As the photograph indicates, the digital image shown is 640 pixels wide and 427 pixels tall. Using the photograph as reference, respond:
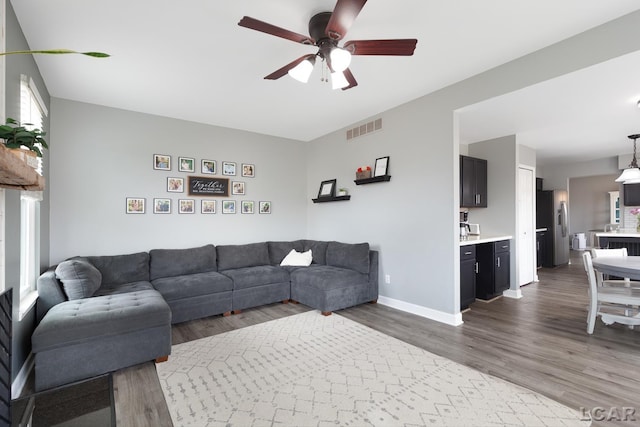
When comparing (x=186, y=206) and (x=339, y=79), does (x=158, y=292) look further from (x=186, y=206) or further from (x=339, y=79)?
(x=339, y=79)

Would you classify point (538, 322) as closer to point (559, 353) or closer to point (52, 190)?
point (559, 353)

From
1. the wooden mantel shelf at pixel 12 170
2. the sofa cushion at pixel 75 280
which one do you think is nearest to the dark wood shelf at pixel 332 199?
the sofa cushion at pixel 75 280

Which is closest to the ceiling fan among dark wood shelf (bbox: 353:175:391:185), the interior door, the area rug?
dark wood shelf (bbox: 353:175:391:185)

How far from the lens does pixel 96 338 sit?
2342 millimetres

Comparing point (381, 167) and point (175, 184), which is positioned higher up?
point (381, 167)

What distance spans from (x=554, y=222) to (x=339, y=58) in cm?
748

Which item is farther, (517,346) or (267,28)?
(517,346)

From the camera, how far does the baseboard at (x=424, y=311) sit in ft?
11.2

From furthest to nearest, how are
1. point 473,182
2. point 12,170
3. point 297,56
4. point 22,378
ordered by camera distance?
point 473,182 → point 297,56 → point 22,378 → point 12,170

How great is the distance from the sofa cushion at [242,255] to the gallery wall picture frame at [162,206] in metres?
0.88

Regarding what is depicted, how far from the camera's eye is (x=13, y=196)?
2.07m

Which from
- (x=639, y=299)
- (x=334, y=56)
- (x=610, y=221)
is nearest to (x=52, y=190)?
(x=334, y=56)

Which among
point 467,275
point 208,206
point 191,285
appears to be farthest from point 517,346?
point 208,206

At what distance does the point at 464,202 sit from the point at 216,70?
12.7ft
